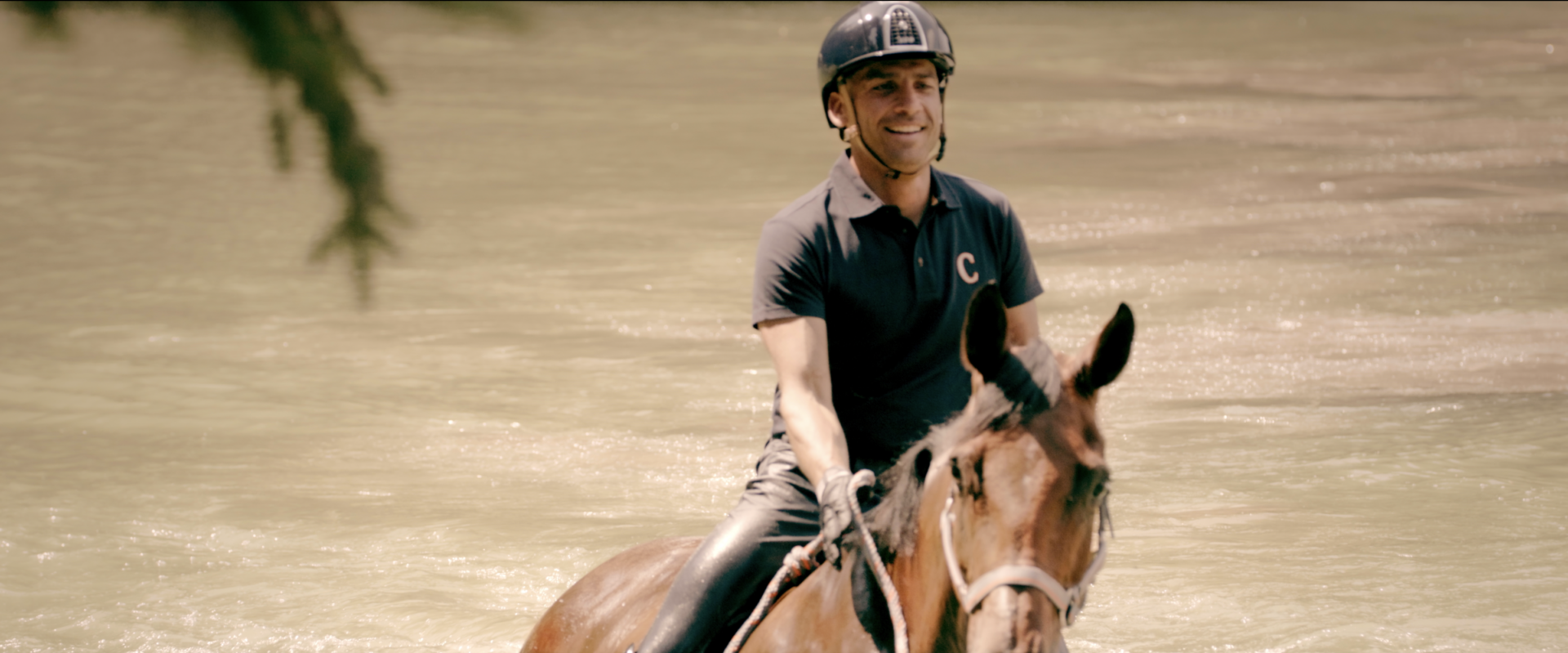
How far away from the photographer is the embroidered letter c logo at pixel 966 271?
2695 millimetres

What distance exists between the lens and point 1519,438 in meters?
7.53

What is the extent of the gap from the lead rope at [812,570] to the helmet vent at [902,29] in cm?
83

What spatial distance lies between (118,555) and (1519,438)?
7341 mm

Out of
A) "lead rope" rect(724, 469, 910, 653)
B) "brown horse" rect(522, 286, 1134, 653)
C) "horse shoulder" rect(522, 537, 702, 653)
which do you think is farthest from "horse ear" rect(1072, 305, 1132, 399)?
"horse shoulder" rect(522, 537, 702, 653)

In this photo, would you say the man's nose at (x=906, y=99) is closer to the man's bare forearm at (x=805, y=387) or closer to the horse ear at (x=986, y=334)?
the man's bare forearm at (x=805, y=387)

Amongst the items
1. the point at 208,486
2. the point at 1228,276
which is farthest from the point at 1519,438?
the point at 208,486

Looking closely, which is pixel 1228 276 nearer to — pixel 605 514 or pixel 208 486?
pixel 605 514

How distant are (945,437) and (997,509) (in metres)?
0.21

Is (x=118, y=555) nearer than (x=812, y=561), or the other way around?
(x=812, y=561)

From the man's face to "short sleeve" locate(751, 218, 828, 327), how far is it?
230 millimetres

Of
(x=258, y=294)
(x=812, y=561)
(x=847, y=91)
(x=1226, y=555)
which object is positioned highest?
(x=847, y=91)

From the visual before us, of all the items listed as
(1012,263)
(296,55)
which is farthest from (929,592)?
(296,55)

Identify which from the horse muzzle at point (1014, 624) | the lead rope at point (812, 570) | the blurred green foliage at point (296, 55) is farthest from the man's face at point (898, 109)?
the blurred green foliage at point (296, 55)

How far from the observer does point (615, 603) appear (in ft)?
10.9
